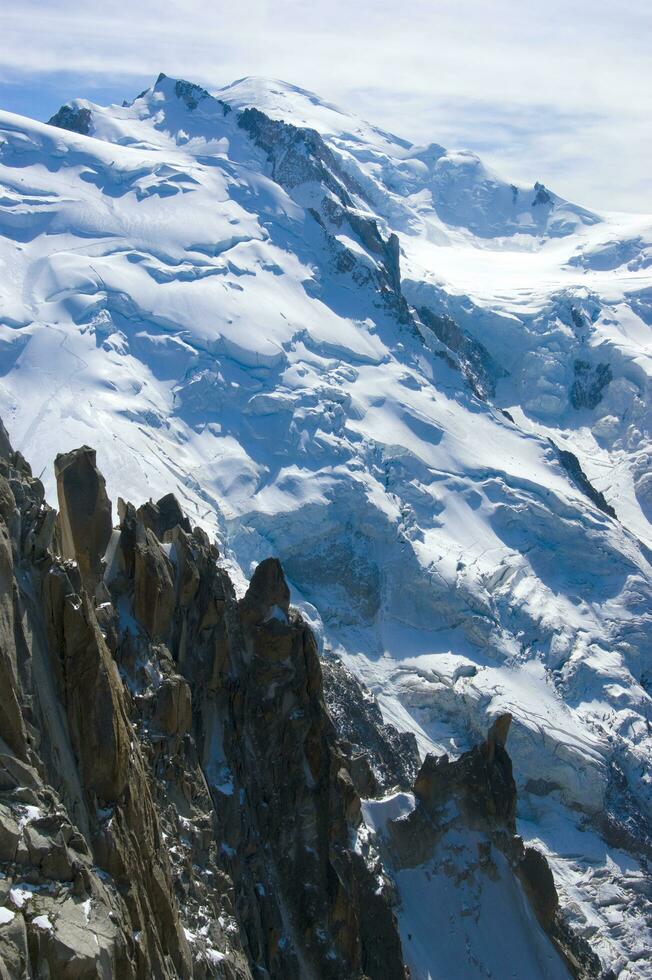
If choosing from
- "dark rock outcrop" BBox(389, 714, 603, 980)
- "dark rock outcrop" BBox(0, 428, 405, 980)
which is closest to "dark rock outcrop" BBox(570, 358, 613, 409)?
"dark rock outcrop" BBox(389, 714, 603, 980)

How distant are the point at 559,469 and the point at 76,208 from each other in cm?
6051

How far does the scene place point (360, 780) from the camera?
5353 cm

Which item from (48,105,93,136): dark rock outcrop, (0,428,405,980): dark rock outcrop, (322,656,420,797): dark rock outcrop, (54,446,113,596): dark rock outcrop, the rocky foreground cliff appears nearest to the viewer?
(0,428,405,980): dark rock outcrop

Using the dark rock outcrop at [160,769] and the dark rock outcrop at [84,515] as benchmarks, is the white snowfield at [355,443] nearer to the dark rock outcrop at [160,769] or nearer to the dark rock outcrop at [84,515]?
the dark rock outcrop at [160,769]

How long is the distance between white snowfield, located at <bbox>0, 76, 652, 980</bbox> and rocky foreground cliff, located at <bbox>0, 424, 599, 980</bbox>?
3379 centimetres

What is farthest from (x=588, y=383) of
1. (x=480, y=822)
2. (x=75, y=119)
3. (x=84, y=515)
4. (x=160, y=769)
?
(x=160, y=769)

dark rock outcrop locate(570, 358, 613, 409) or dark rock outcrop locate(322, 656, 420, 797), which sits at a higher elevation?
dark rock outcrop locate(322, 656, 420, 797)

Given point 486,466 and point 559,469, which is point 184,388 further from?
point 559,469

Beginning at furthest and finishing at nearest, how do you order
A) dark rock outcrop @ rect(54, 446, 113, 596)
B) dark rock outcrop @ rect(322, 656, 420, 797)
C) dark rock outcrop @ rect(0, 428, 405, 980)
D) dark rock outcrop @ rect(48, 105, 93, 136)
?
dark rock outcrop @ rect(48, 105, 93, 136), dark rock outcrop @ rect(322, 656, 420, 797), dark rock outcrop @ rect(54, 446, 113, 596), dark rock outcrop @ rect(0, 428, 405, 980)

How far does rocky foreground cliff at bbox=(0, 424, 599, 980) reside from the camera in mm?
19688

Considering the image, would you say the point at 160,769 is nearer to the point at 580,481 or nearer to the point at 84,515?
the point at 84,515

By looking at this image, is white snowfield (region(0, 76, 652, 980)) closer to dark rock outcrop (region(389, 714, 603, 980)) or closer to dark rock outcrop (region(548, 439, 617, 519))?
dark rock outcrop (region(548, 439, 617, 519))

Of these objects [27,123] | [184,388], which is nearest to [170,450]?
[184,388]

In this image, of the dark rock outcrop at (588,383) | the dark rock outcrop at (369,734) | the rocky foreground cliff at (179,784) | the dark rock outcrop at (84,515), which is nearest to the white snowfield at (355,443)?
the dark rock outcrop at (588,383)
